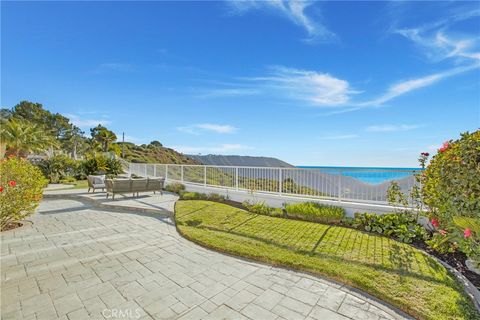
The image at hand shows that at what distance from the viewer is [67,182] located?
1634 cm

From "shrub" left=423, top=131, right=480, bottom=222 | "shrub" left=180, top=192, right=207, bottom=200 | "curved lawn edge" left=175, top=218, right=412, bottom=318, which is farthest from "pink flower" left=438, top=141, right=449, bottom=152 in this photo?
"shrub" left=180, top=192, right=207, bottom=200

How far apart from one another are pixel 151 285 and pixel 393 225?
208 inches

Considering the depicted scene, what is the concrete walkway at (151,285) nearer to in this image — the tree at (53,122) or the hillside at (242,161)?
the hillside at (242,161)

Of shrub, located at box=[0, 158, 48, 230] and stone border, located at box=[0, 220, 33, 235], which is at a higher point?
shrub, located at box=[0, 158, 48, 230]

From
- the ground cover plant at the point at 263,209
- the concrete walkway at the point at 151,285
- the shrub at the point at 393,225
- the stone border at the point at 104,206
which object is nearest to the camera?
the concrete walkway at the point at 151,285

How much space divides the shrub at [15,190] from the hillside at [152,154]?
110ft

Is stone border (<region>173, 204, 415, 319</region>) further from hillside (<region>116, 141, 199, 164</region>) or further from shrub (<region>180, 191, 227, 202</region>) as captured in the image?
hillside (<region>116, 141, 199, 164</region>)

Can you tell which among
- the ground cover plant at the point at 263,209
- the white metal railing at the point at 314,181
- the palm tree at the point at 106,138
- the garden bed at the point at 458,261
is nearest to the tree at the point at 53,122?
the palm tree at the point at 106,138

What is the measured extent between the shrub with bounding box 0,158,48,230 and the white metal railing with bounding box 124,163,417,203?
5.86 meters

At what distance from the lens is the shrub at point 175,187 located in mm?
11287

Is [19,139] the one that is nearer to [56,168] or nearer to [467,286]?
[56,168]

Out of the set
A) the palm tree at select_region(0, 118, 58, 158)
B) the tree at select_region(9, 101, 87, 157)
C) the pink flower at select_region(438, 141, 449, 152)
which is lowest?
the pink flower at select_region(438, 141, 449, 152)

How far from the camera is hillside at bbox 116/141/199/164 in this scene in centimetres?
4025

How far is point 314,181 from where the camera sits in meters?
6.76
